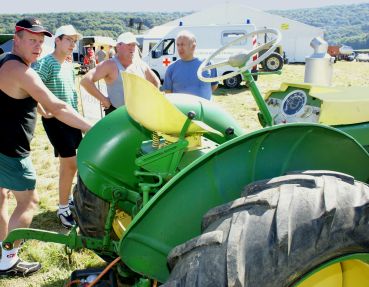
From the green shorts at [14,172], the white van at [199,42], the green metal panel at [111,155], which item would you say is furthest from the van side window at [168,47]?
the green metal panel at [111,155]

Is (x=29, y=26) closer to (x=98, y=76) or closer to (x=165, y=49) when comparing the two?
(x=98, y=76)

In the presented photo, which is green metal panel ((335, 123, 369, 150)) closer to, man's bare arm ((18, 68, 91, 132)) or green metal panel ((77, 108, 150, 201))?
green metal panel ((77, 108, 150, 201))

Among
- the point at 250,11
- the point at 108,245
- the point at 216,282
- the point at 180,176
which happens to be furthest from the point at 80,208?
the point at 250,11

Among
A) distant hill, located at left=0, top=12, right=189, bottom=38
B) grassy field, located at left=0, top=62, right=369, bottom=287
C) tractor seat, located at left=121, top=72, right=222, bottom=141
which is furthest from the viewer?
distant hill, located at left=0, top=12, right=189, bottom=38

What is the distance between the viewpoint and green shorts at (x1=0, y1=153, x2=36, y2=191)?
3107 millimetres

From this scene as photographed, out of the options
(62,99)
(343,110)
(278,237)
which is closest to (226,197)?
(278,237)

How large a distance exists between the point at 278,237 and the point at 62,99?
323cm

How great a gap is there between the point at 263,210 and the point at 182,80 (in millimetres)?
3266

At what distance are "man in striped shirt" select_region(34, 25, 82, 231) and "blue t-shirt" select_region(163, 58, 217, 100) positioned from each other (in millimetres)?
1112

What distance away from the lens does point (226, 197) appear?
5.96ft

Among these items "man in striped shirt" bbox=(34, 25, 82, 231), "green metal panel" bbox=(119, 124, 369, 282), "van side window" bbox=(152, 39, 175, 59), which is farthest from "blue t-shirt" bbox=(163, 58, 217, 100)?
"van side window" bbox=(152, 39, 175, 59)

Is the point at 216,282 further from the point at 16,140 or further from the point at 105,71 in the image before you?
the point at 105,71

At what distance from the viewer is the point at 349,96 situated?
270 centimetres

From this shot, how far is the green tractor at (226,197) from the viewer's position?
4.67 ft
